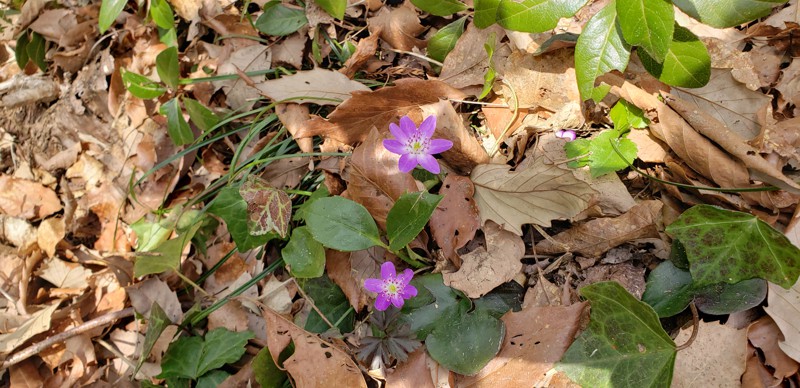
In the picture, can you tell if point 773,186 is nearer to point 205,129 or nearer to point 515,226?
point 515,226

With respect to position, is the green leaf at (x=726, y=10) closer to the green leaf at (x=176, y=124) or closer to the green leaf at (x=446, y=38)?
the green leaf at (x=446, y=38)

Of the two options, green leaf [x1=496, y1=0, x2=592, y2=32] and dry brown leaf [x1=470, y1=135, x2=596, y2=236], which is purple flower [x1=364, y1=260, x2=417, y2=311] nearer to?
dry brown leaf [x1=470, y1=135, x2=596, y2=236]

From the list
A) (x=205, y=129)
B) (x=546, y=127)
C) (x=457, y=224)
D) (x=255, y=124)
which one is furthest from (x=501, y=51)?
(x=205, y=129)

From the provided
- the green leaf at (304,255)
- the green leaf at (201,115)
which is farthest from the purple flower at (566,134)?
the green leaf at (201,115)

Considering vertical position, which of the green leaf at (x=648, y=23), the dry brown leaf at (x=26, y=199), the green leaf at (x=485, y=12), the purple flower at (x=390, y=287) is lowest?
the dry brown leaf at (x=26, y=199)

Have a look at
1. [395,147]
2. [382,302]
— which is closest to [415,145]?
[395,147]

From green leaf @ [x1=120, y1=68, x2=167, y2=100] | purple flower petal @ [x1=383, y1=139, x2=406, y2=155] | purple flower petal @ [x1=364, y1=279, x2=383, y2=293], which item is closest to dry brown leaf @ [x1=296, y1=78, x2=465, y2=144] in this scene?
purple flower petal @ [x1=383, y1=139, x2=406, y2=155]

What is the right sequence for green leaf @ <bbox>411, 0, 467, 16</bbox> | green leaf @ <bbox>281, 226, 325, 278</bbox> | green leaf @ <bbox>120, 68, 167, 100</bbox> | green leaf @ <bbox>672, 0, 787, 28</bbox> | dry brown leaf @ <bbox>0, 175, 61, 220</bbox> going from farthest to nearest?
dry brown leaf @ <bbox>0, 175, 61, 220</bbox> < green leaf @ <bbox>120, 68, 167, 100</bbox> < green leaf @ <bbox>411, 0, 467, 16</bbox> < green leaf @ <bbox>281, 226, 325, 278</bbox> < green leaf @ <bbox>672, 0, 787, 28</bbox>
